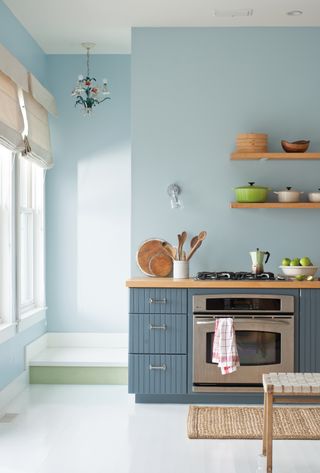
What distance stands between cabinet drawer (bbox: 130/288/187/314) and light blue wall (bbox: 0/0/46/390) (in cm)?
101

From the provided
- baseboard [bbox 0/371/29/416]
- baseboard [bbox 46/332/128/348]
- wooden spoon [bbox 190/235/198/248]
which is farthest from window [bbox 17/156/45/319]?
wooden spoon [bbox 190/235/198/248]

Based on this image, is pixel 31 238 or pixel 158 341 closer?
Result: pixel 158 341

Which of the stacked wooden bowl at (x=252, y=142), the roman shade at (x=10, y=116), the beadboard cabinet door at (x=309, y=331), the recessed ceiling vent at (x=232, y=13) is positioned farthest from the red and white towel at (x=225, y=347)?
the recessed ceiling vent at (x=232, y=13)

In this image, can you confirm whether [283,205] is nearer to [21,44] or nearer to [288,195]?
[288,195]

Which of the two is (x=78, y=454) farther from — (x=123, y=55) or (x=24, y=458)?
(x=123, y=55)

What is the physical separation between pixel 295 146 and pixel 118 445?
2.58 metres

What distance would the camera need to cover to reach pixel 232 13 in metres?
5.41

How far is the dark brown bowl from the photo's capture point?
565cm

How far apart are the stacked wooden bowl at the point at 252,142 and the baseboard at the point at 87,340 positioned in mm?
2076

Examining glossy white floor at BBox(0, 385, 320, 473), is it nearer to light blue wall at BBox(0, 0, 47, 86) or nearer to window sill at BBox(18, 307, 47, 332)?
window sill at BBox(18, 307, 47, 332)

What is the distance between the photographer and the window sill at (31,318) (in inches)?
228

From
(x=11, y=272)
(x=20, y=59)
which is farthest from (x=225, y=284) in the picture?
(x=20, y=59)

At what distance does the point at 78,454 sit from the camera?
420 cm

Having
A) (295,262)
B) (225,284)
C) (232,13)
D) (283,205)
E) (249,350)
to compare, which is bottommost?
(249,350)
